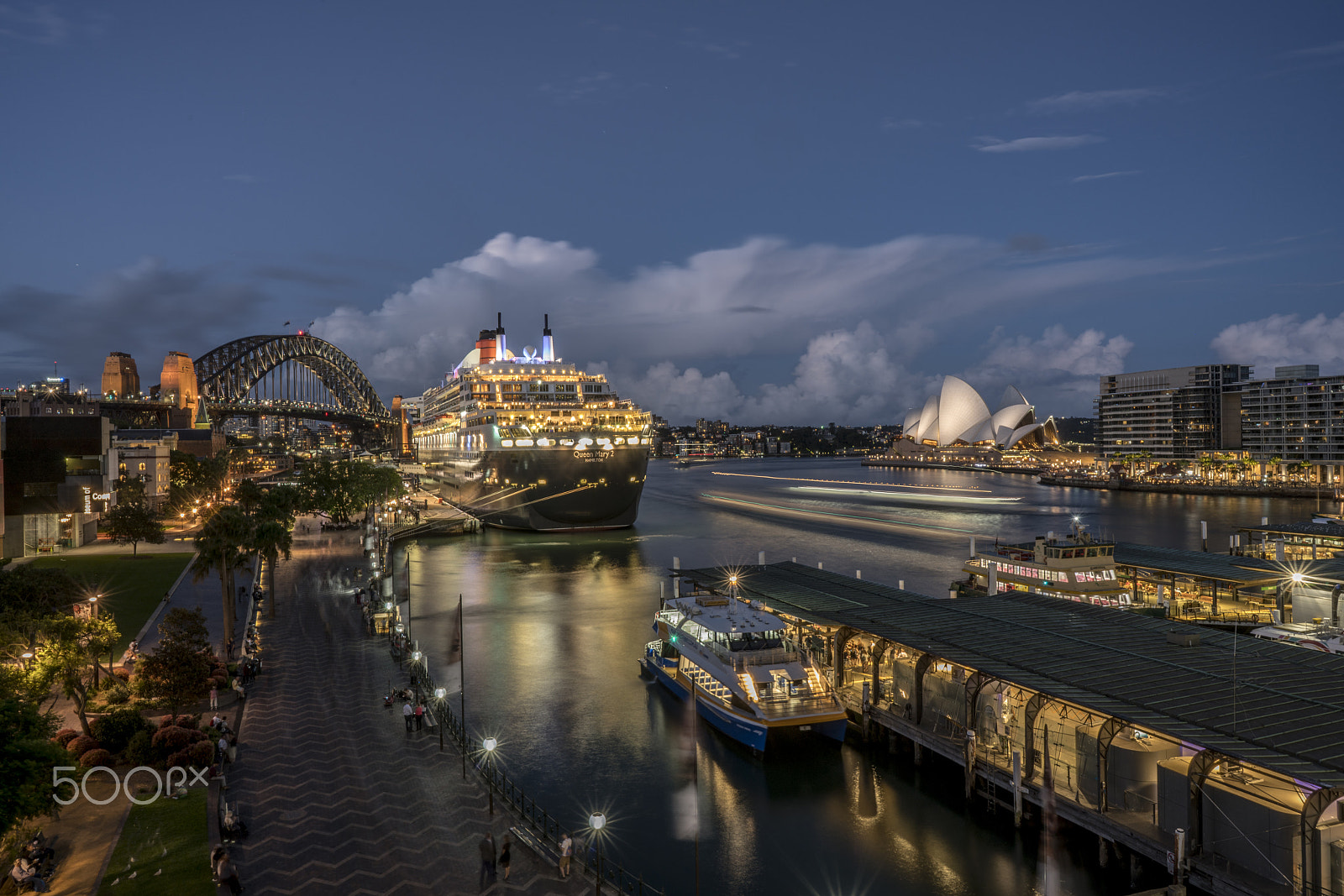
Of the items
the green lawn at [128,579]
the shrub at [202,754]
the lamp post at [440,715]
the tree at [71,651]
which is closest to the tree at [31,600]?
the tree at [71,651]

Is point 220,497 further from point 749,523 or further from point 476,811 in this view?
point 476,811

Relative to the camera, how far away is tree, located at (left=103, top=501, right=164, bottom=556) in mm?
49594

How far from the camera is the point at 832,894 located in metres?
15.8

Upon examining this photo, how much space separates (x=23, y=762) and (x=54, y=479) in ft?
173

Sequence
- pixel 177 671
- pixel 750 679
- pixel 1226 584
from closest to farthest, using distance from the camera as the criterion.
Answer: pixel 177 671 → pixel 750 679 → pixel 1226 584

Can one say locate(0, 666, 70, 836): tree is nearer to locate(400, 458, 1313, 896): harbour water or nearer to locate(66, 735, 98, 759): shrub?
locate(66, 735, 98, 759): shrub

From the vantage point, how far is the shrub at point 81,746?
17.9 metres

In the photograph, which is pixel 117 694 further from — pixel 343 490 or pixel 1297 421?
pixel 1297 421

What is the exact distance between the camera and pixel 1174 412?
174250 millimetres

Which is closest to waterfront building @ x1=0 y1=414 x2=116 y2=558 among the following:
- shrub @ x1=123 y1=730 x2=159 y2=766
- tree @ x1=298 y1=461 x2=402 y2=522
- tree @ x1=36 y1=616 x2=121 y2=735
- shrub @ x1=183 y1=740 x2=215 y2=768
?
tree @ x1=298 y1=461 x2=402 y2=522

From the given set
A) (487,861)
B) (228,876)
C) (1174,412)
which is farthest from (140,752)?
(1174,412)

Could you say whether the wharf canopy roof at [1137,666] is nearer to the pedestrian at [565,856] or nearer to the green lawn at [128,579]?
the pedestrian at [565,856]

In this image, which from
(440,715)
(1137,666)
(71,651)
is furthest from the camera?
(440,715)

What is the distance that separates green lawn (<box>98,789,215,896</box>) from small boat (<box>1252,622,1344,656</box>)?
25992 millimetres
